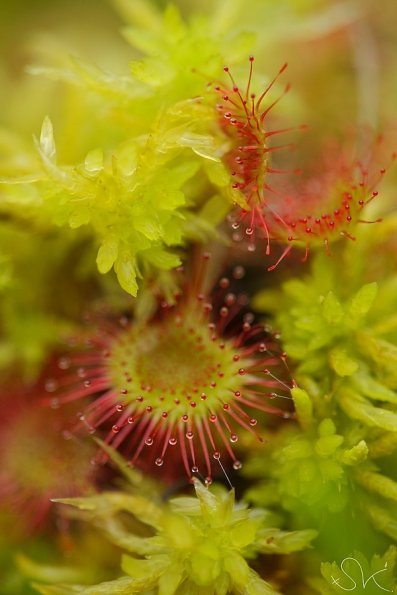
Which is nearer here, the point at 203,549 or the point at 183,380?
the point at 203,549

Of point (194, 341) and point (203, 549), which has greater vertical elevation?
point (194, 341)

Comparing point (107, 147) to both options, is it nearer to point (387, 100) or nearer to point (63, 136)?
point (63, 136)

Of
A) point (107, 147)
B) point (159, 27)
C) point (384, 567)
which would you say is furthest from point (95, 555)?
point (159, 27)

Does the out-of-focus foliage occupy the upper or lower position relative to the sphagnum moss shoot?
lower

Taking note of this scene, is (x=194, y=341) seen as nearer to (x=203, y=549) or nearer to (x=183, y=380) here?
(x=183, y=380)

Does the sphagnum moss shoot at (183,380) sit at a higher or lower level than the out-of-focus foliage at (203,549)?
higher

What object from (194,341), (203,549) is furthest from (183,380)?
(203,549)
